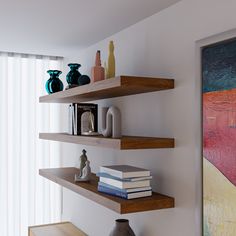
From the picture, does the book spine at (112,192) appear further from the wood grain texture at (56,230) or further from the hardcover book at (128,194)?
the wood grain texture at (56,230)

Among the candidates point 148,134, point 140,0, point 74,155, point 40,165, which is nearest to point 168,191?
point 148,134

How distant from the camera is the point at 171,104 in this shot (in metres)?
2.08

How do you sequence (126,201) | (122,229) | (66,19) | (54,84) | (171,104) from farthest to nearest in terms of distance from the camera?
(54,84) → (66,19) → (122,229) → (171,104) → (126,201)

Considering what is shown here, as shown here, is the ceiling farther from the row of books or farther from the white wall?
the row of books

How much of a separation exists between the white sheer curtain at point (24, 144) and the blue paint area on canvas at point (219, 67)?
2.32 m

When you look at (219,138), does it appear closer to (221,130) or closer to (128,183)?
(221,130)

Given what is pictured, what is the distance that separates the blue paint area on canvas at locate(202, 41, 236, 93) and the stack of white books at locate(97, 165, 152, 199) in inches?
24.8

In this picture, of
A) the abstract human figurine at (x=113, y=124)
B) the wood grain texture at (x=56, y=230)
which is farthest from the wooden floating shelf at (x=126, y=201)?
the wood grain texture at (x=56, y=230)

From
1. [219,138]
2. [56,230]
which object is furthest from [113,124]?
[56,230]

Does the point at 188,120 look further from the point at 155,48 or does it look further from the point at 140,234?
the point at 140,234

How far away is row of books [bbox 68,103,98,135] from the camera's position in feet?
8.93

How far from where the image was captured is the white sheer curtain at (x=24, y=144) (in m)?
3.63

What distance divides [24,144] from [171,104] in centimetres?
210

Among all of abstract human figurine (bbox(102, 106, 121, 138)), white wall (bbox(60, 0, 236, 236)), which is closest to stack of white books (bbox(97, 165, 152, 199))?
white wall (bbox(60, 0, 236, 236))
